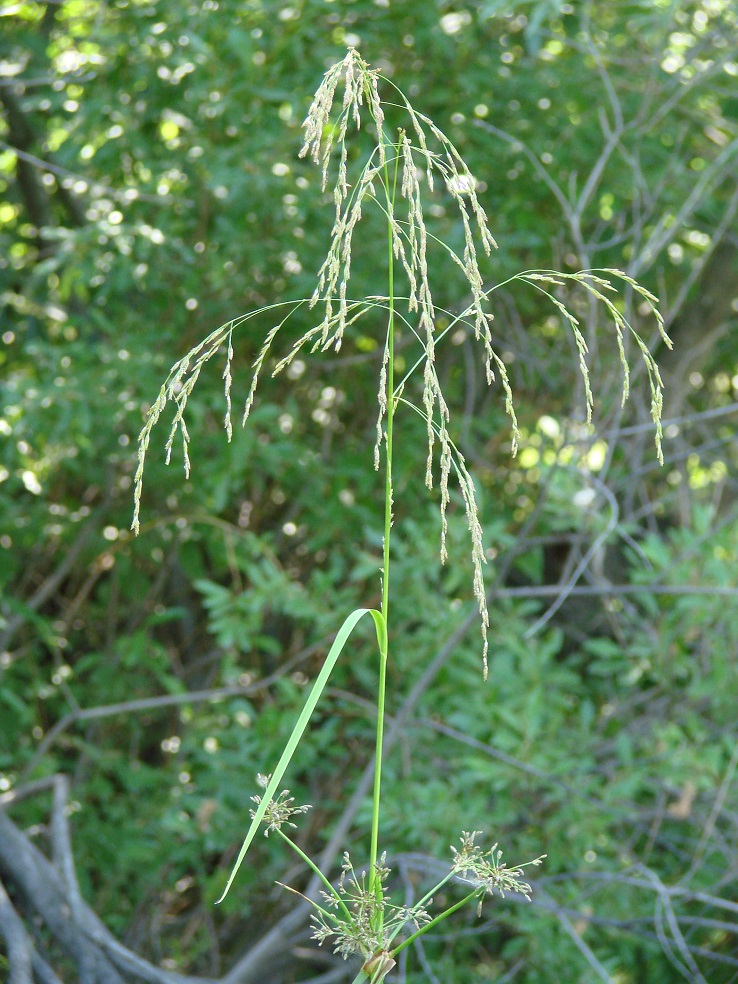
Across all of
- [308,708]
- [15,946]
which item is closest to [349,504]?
[15,946]

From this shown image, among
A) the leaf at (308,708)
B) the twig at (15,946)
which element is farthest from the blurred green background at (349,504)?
the leaf at (308,708)

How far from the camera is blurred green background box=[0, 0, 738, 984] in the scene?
2389 mm

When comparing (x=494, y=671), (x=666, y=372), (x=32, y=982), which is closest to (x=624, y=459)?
(x=666, y=372)

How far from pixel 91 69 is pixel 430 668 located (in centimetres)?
165

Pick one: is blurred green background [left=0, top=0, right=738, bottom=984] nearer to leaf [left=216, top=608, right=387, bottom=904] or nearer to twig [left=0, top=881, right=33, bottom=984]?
twig [left=0, top=881, right=33, bottom=984]

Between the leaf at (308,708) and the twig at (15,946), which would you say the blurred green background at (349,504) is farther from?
the leaf at (308,708)

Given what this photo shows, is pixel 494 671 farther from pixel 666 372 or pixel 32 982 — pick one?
pixel 32 982

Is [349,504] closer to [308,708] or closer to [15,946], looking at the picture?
[15,946]

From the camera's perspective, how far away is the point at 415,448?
277 cm

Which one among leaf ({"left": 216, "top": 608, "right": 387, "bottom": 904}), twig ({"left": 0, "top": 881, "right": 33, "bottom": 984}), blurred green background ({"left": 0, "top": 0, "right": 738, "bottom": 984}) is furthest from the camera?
blurred green background ({"left": 0, "top": 0, "right": 738, "bottom": 984})

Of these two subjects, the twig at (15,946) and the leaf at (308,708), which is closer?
the leaf at (308,708)

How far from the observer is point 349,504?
9.36 feet

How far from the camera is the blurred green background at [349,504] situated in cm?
239

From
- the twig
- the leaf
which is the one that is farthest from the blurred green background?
the leaf
